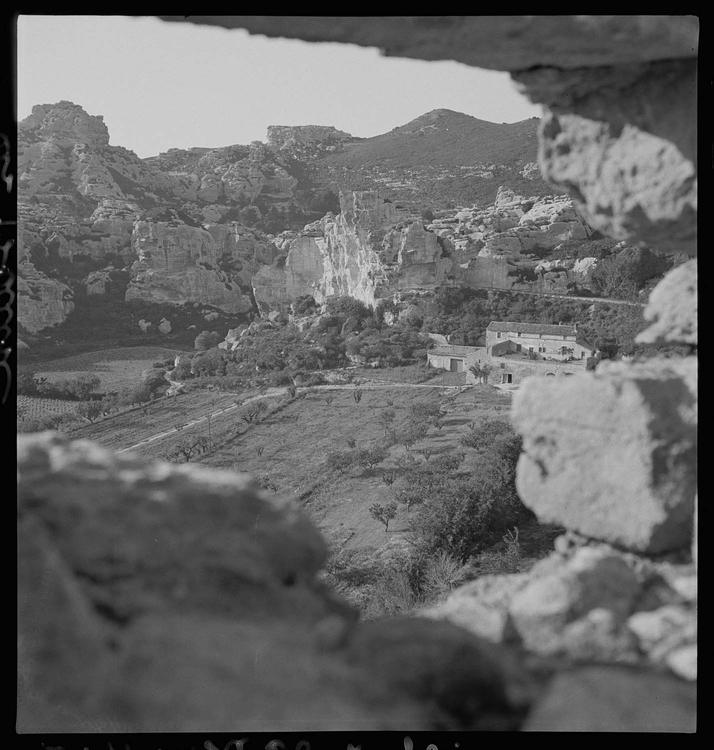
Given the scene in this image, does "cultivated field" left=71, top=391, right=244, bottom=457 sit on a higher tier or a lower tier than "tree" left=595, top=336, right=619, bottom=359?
lower

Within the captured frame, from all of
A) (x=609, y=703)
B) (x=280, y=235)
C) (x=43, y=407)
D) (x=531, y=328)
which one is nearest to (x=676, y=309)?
(x=609, y=703)

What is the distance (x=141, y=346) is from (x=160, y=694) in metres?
11.2

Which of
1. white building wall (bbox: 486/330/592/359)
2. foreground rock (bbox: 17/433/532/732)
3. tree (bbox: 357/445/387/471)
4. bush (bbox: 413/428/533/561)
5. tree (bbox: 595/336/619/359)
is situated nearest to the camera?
foreground rock (bbox: 17/433/532/732)

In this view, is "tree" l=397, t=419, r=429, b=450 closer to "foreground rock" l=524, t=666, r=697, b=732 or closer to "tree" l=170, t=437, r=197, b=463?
"tree" l=170, t=437, r=197, b=463

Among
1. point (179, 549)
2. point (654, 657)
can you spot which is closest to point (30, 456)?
point (179, 549)

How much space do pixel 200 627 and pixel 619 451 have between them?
5.18ft

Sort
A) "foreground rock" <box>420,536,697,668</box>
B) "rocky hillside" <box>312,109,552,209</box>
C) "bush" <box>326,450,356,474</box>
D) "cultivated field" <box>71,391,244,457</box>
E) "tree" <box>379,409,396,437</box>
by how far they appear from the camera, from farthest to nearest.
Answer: "rocky hillside" <box>312,109,552,209</box>
"tree" <box>379,409,396,437</box>
"bush" <box>326,450,356,474</box>
"cultivated field" <box>71,391,244,457</box>
"foreground rock" <box>420,536,697,668</box>

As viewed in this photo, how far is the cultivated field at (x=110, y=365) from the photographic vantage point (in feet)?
35.2

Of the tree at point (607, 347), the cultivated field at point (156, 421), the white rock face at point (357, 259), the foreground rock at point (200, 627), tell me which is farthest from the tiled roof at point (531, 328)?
the foreground rock at point (200, 627)

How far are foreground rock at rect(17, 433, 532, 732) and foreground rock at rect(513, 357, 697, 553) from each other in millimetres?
884

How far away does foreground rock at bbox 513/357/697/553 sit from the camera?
2.40 meters

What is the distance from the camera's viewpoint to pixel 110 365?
38.0ft

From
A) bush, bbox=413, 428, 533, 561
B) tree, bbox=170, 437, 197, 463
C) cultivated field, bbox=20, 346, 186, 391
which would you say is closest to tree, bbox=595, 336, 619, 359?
bush, bbox=413, 428, 533, 561
